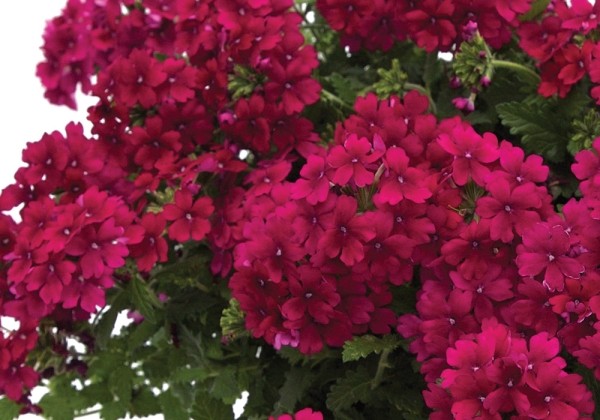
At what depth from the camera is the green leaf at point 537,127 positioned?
5.70 ft

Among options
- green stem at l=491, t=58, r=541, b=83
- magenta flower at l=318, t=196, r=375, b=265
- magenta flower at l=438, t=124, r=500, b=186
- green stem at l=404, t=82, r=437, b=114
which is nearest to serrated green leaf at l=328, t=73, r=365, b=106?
green stem at l=404, t=82, r=437, b=114

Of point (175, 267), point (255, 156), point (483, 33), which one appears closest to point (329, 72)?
point (255, 156)

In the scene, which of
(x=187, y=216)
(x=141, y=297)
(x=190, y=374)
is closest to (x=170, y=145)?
(x=187, y=216)

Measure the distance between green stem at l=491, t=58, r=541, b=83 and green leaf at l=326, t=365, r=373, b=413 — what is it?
0.62m

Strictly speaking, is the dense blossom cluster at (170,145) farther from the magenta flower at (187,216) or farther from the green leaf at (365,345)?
the green leaf at (365,345)

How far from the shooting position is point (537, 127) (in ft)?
5.76

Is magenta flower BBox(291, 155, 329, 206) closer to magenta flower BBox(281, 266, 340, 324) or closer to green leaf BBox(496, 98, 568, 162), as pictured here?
magenta flower BBox(281, 266, 340, 324)

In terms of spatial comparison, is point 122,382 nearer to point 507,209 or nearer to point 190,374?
point 190,374

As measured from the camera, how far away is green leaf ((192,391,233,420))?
1599 mm

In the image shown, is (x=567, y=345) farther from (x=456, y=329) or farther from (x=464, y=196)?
(x=464, y=196)

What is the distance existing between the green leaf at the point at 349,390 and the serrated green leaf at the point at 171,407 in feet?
1.14

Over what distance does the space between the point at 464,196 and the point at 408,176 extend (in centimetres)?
14

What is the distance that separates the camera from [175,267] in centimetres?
175

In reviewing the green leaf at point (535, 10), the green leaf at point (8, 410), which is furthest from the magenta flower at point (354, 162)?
the green leaf at point (8, 410)
